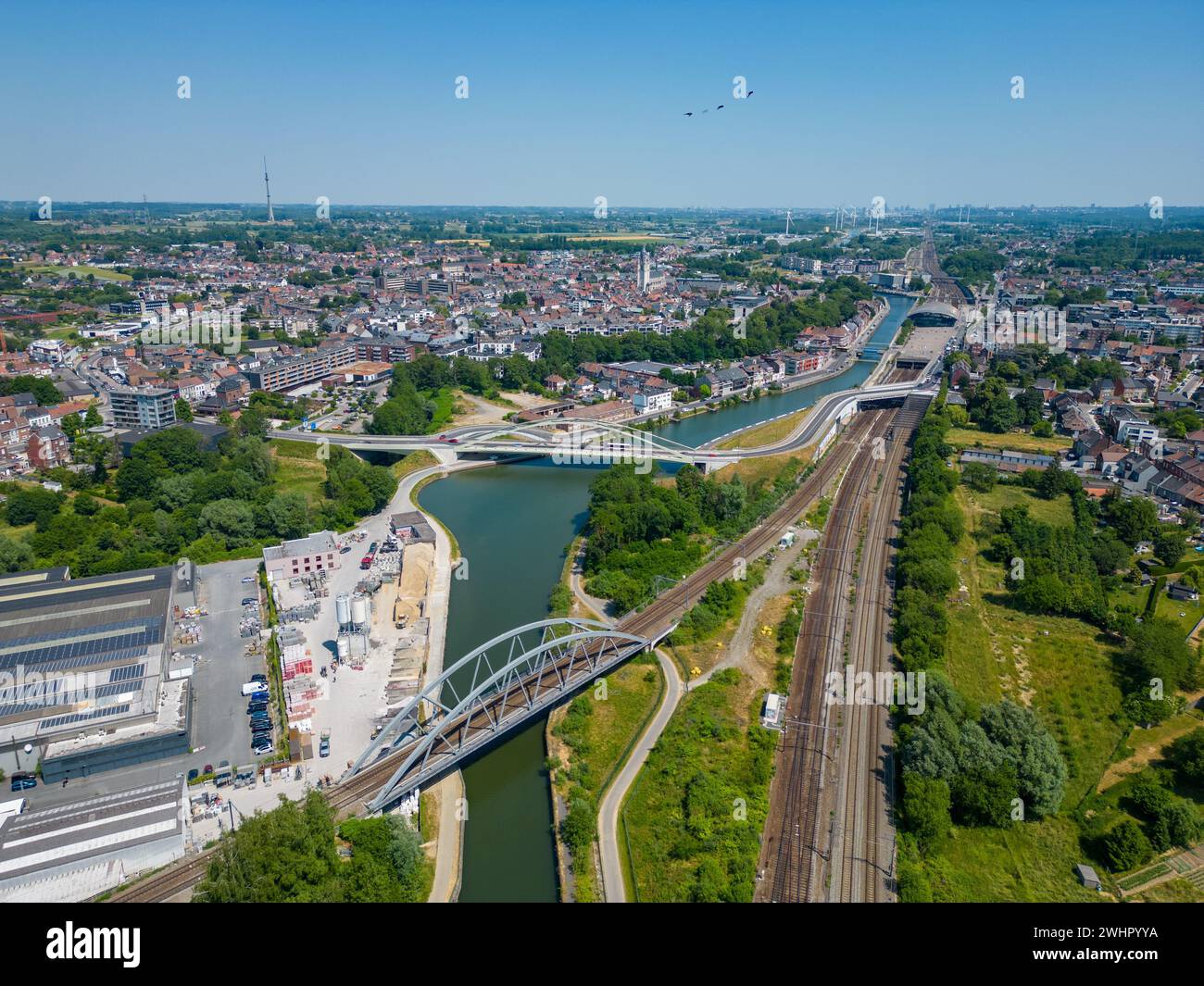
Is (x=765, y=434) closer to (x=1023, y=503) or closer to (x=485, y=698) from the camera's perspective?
(x=1023, y=503)

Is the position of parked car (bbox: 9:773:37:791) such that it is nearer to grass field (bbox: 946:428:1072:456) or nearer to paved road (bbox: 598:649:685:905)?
paved road (bbox: 598:649:685:905)

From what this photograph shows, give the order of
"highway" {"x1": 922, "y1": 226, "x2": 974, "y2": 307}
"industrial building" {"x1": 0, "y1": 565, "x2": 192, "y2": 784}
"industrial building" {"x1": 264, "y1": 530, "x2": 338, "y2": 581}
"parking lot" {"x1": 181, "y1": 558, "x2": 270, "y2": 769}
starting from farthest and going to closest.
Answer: "highway" {"x1": 922, "y1": 226, "x2": 974, "y2": 307}
"industrial building" {"x1": 264, "y1": 530, "x2": 338, "y2": 581}
"parking lot" {"x1": 181, "y1": 558, "x2": 270, "y2": 769}
"industrial building" {"x1": 0, "y1": 565, "x2": 192, "y2": 784}

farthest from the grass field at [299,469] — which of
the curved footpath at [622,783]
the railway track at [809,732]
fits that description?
the railway track at [809,732]

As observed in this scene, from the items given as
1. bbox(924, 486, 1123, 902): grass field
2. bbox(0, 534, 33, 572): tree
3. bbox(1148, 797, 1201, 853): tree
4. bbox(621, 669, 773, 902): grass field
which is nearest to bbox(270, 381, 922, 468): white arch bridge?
bbox(924, 486, 1123, 902): grass field

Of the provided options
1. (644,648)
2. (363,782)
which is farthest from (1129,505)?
(363,782)
